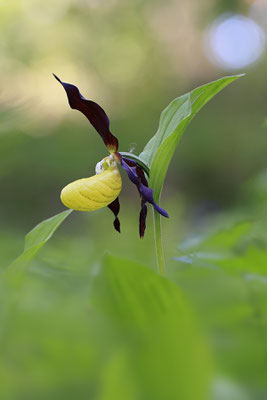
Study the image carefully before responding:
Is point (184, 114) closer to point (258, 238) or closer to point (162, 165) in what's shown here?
point (162, 165)

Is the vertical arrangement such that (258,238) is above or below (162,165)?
below

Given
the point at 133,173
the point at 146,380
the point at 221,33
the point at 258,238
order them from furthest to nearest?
the point at 221,33, the point at 133,173, the point at 258,238, the point at 146,380

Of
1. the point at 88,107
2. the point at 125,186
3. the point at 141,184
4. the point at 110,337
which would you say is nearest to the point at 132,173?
the point at 141,184

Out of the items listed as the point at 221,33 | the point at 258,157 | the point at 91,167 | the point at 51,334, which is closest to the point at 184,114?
the point at 51,334

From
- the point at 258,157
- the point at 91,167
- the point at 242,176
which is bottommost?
the point at 242,176

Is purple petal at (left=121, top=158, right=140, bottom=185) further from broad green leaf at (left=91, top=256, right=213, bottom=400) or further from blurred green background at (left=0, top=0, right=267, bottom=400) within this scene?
broad green leaf at (left=91, top=256, right=213, bottom=400)

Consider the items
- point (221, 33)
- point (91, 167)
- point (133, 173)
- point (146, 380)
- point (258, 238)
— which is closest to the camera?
point (146, 380)

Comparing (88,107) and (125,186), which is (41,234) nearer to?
(88,107)

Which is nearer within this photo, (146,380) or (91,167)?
(146,380)
